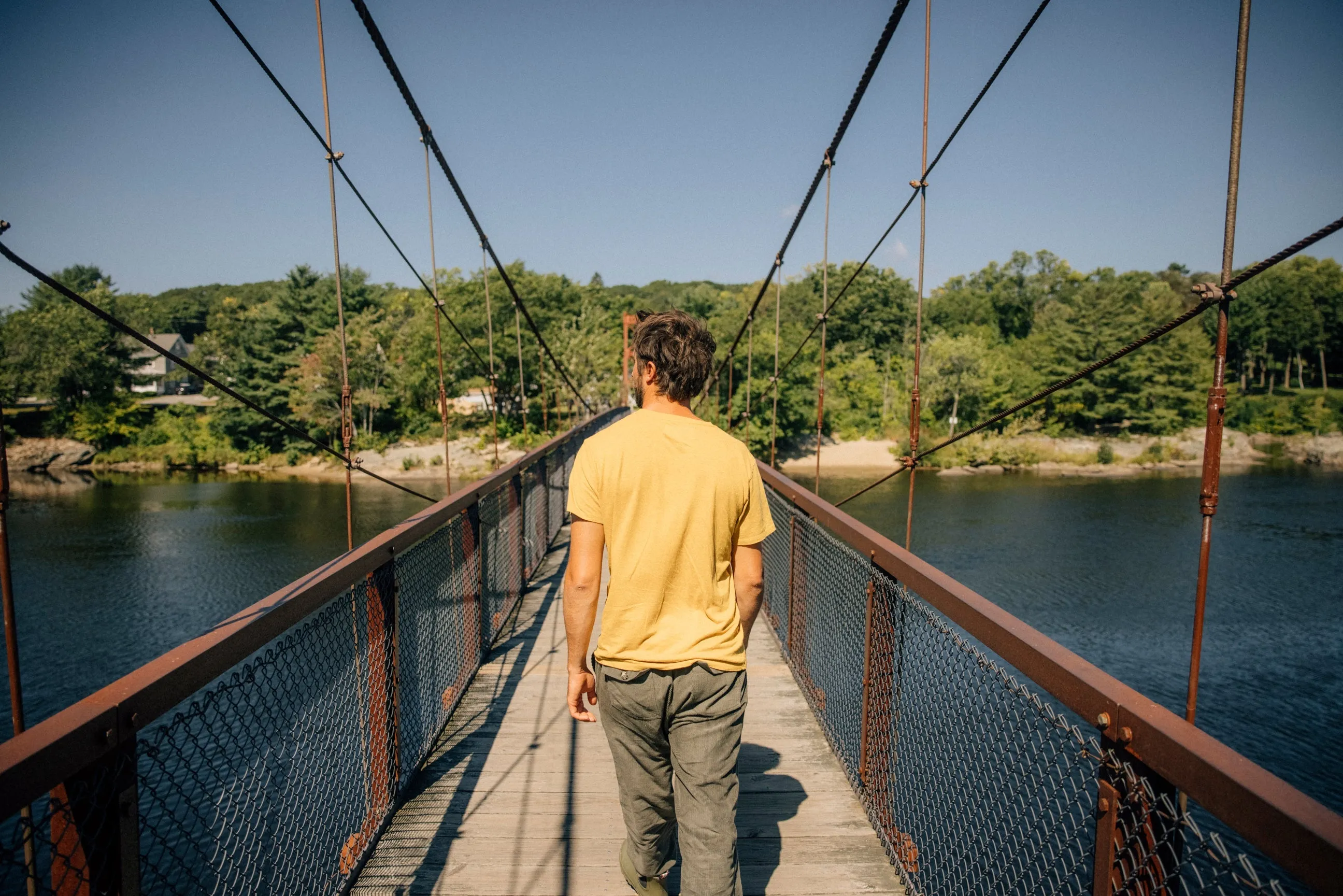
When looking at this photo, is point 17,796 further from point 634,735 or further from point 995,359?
point 995,359

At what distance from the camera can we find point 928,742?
2086 millimetres

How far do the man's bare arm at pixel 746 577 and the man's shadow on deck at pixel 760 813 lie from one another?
1.48 ft

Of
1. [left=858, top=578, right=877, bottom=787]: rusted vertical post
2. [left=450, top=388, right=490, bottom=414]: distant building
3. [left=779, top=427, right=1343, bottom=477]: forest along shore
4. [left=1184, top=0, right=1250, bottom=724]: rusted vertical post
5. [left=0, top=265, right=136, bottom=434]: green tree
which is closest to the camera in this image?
[left=1184, top=0, right=1250, bottom=724]: rusted vertical post

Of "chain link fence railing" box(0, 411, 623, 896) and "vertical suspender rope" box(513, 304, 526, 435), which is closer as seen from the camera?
"chain link fence railing" box(0, 411, 623, 896)

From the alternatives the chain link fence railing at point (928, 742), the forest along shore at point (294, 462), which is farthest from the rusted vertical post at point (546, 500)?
the forest along shore at point (294, 462)

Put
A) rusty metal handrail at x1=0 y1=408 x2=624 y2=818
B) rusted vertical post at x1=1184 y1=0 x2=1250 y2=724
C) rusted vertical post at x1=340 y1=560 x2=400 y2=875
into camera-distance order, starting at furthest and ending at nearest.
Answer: rusted vertical post at x1=340 y1=560 x2=400 y2=875 < rusted vertical post at x1=1184 y1=0 x2=1250 y2=724 < rusty metal handrail at x1=0 y1=408 x2=624 y2=818

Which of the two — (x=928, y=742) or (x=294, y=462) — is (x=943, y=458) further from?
(x=928, y=742)

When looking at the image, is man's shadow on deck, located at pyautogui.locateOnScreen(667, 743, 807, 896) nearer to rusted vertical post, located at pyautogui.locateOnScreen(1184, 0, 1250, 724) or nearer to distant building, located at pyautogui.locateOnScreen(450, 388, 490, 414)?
rusted vertical post, located at pyautogui.locateOnScreen(1184, 0, 1250, 724)

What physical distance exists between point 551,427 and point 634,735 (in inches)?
1192

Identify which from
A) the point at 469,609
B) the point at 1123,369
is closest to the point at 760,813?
the point at 469,609

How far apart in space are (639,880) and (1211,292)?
147 cm

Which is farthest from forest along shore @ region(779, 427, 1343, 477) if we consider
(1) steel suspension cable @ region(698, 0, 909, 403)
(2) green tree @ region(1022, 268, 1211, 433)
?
(1) steel suspension cable @ region(698, 0, 909, 403)

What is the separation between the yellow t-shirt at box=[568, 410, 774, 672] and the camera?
1264mm

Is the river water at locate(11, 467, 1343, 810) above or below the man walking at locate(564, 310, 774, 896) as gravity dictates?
below
